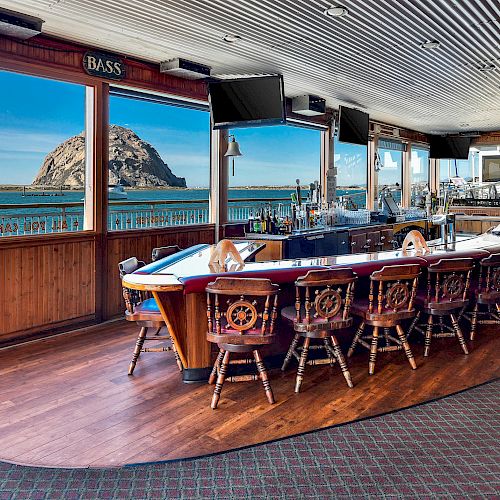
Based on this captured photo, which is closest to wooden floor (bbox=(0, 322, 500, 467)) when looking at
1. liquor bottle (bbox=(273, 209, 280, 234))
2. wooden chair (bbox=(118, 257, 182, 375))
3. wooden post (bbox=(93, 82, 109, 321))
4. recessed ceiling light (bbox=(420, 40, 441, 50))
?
wooden chair (bbox=(118, 257, 182, 375))

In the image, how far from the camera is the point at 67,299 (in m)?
5.53

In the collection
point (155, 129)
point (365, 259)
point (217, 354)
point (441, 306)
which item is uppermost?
point (155, 129)

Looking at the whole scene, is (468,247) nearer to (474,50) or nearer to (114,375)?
(474,50)

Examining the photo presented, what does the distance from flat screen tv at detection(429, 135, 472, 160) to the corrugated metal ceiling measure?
526cm

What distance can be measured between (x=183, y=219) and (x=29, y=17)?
3.50 metres

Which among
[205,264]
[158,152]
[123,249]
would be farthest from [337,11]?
[158,152]

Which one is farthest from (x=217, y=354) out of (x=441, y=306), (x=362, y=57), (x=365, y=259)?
(x=362, y=57)

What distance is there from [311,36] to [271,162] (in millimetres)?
35232

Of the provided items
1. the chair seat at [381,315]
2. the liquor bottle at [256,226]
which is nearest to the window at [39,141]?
the liquor bottle at [256,226]

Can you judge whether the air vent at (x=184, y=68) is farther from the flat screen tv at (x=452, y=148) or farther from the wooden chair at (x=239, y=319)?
the flat screen tv at (x=452, y=148)

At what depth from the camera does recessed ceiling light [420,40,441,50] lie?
17.0ft

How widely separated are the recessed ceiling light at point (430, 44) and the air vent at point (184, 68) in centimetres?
254

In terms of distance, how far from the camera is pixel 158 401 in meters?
3.64

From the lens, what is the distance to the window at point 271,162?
38.7 m
